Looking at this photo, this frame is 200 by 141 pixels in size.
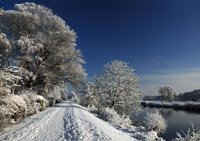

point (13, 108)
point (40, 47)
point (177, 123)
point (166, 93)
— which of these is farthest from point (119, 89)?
point (166, 93)

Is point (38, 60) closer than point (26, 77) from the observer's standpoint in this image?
No

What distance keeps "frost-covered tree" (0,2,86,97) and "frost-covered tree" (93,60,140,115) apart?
4.99m

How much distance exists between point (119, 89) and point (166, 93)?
91.6m

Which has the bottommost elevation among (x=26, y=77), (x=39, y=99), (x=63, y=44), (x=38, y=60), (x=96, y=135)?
(x=96, y=135)

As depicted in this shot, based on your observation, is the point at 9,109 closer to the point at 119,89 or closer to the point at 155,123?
the point at 155,123

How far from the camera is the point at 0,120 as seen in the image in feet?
38.1

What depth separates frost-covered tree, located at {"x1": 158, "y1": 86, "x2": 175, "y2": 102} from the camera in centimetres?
12200

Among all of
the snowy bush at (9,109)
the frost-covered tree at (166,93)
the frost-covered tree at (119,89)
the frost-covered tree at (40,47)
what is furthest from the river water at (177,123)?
the frost-covered tree at (166,93)

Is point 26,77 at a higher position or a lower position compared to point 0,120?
higher

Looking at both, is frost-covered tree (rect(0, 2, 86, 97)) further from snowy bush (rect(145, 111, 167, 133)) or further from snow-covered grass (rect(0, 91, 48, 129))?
snowy bush (rect(145, 111, 167, 133))

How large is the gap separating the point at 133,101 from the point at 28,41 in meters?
16.6

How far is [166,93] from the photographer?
123875 mm

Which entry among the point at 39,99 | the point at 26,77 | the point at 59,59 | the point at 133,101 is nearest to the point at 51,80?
the point at 59,59

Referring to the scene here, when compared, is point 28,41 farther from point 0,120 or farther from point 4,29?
point 0,120
